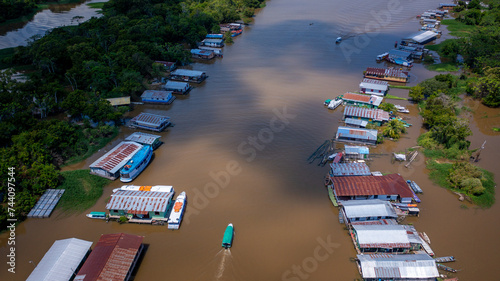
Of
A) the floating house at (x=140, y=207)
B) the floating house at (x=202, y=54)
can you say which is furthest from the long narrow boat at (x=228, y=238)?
the floating house at (x=202, y=54)

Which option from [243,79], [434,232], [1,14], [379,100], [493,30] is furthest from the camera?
[1,14]

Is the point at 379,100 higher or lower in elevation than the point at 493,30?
lower

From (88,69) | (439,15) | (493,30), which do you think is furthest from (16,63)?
(439,15)

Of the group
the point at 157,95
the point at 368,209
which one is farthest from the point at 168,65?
the point at 368,209

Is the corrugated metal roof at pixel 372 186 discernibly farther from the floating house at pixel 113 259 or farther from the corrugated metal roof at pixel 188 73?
the corrugated metal roof at pixel 188 73

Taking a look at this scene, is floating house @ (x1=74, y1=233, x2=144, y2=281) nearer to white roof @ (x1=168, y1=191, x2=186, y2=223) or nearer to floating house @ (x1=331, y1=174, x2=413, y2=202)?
white roof @ (x1=168, y1=191, x2=186, y2=223)

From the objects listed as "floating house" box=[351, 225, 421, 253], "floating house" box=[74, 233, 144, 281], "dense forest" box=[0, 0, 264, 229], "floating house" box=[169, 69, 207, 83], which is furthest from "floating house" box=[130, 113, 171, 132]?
"floating house" box=[351, 225, 421, 253]

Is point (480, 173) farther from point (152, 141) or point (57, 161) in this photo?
point (57, 161)
